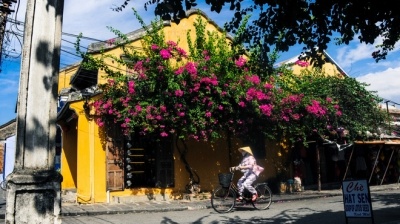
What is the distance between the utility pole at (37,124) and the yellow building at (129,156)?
32.5 feet

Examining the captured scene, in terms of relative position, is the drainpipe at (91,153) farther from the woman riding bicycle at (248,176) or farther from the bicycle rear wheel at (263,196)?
the bicycle rear wheel at (263,196)

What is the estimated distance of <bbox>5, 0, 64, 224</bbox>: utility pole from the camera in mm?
3449

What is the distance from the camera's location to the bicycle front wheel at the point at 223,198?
34.8ft

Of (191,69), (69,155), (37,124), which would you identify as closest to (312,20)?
(37,124)

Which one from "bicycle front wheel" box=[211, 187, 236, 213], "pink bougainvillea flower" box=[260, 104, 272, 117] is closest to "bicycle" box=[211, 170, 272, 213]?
"bicycle front wheel" box=[211, 187, 236, 213]

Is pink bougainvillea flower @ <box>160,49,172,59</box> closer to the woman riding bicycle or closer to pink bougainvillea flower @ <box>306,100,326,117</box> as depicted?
the woman riding bicycle

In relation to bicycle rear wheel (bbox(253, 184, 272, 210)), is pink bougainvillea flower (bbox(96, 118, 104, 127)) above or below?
above

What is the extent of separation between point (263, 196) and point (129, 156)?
A: 5368mm

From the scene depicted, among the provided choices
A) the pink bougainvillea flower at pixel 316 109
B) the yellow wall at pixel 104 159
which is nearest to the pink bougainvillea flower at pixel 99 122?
the yellow wall at pixel 104 159

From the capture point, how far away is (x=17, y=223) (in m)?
3.41

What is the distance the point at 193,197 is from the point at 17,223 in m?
11.3

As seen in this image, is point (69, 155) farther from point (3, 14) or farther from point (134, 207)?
point (3, 14)

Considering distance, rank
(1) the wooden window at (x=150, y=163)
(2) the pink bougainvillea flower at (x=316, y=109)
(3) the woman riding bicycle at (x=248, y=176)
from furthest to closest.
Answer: (2) the pink bougainvillea flower at (x=316, y=109), (1) the wooden window at (x=150, y=163), (3) the woman riding bicycle at (x=248, y=176)

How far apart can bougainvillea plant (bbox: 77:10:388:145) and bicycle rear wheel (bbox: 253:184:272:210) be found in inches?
119
